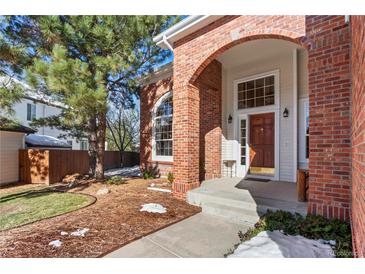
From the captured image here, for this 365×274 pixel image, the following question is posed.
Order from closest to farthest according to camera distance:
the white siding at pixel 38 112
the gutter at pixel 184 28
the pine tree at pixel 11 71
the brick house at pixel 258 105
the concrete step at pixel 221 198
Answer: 1. the brick house at pixel 258 105
2. the concrete step at pixel 221 198
3. the gutter at pixel 184 28
4. the pine tree at pixel 11 71
5. the white siding at pixel 38 112

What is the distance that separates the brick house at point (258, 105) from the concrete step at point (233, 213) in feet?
3.06

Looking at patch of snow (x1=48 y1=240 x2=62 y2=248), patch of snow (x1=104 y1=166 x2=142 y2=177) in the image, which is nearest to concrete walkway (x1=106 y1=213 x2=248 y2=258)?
patch of snow (x1=48 y1=240 x2=62 y2=248)

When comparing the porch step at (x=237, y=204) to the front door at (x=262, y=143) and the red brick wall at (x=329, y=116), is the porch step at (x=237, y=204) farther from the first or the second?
the front door at (x=262, y=143)

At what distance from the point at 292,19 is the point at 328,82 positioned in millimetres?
1349

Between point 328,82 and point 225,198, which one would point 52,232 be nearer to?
point 225,198

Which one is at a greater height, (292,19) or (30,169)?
(292,19)

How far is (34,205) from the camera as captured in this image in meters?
5.29

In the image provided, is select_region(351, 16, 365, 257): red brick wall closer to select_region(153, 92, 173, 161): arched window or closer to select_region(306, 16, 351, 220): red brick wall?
select_region(306, 16, 351, 220): red brick wall

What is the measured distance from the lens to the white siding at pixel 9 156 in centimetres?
838

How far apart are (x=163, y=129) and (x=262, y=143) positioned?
4.11 m

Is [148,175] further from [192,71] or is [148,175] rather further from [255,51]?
[255,51]

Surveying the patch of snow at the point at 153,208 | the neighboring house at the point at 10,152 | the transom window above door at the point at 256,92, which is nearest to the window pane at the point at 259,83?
the transom window above door at the point at 256,92
